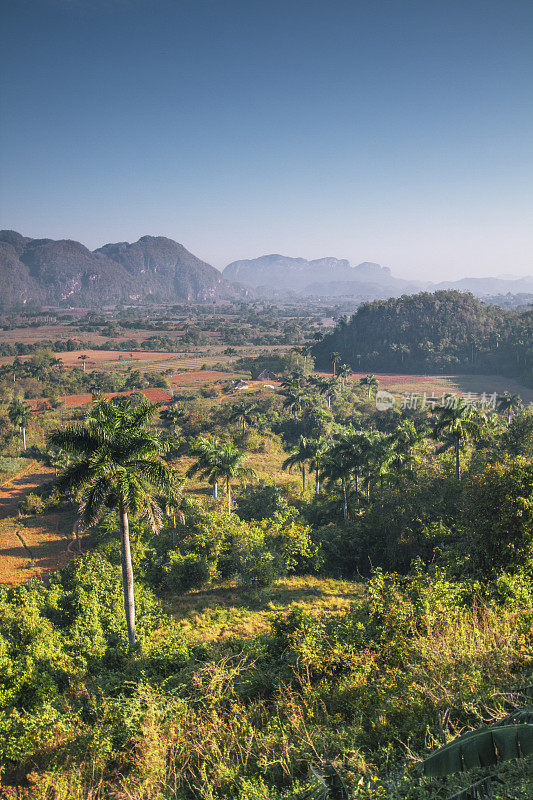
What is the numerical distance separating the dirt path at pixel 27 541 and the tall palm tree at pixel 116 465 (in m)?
14.2

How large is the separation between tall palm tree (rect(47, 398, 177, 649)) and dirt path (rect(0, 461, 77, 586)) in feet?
46.7

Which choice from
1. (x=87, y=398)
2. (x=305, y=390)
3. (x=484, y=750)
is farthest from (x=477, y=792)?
(x=87, y=398)

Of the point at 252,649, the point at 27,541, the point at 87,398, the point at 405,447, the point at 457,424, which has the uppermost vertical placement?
the point at 457,424

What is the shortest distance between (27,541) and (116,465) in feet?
69.0

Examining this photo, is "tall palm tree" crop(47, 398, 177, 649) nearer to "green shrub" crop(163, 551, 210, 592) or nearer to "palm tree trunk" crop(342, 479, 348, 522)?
"green shrub" crop(163, 551, 210, 592)

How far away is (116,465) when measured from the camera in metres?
13.2

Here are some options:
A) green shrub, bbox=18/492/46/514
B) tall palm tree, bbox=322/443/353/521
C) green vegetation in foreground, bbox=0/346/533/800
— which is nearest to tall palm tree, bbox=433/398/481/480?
green vegetation in foreground, bbox=0/346/533/800

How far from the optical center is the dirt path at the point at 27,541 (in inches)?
998

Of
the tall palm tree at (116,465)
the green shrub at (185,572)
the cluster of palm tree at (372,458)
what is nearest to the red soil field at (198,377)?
the cluster of palm tree at (372,458)

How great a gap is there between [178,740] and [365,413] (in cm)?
5946

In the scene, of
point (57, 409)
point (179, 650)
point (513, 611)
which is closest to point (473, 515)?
point (513, 611)

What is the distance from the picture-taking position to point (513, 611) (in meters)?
12.4

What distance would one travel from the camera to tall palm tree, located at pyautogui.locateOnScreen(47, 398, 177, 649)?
521 inches

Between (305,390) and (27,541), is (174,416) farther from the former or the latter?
(305,390)
